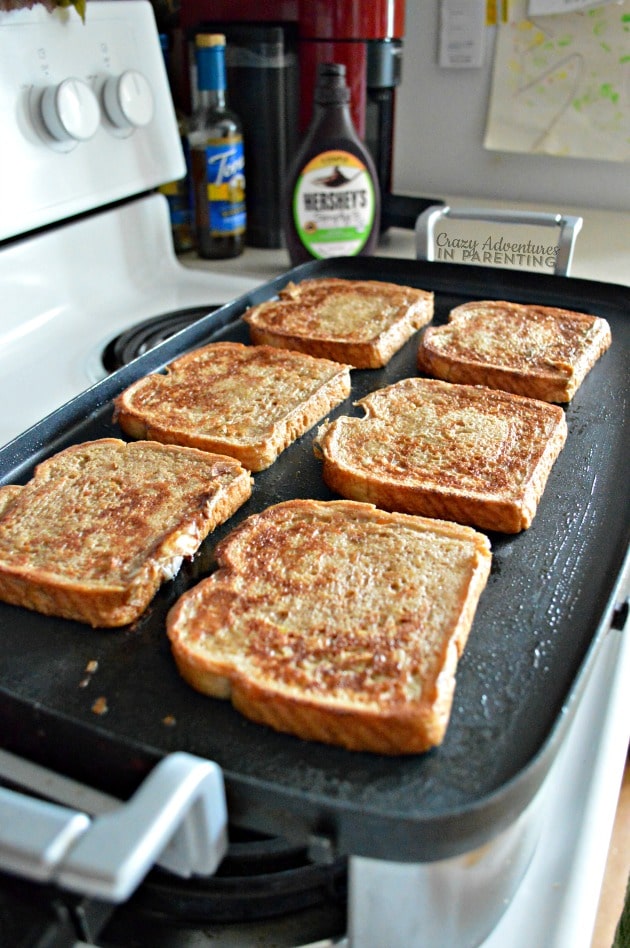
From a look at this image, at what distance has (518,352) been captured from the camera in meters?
1.66

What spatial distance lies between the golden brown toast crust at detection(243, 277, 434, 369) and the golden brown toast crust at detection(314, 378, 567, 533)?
0.17 metres

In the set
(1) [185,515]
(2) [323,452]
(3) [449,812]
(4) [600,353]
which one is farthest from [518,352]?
(3) [449,812]

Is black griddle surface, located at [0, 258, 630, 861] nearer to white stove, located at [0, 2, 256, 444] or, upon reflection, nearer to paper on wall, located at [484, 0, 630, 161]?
white stove, located at [0, 2, 256, 444]

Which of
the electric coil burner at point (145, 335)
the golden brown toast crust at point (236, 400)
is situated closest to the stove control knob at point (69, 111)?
the electric coil burner at point (145, 335)

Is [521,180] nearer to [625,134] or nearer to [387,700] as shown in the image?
[625,134]

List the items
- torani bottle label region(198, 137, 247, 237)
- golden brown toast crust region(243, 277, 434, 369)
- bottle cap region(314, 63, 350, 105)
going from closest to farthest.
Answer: golden brown toast crust region(243, 277, 434, 369) < bottle cap region(314, 63, 350, 105) < torani bottle label region(198, 137, 247, 237)

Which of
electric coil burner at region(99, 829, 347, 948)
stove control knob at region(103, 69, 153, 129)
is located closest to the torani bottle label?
stove control knob at region(103, 69, 153, 129)

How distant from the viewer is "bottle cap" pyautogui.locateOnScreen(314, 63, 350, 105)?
75.7 inches

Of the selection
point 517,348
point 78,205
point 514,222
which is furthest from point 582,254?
point 78,205

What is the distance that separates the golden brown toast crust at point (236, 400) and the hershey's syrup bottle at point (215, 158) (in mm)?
760

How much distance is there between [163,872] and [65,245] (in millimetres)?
1513

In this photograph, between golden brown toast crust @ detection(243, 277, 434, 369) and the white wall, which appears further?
the white wall

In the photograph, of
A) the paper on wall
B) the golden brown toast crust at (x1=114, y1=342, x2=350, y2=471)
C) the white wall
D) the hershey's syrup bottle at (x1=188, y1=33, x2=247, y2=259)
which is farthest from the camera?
the white wall

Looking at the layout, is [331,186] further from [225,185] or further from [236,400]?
[236,400]
